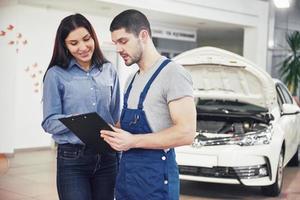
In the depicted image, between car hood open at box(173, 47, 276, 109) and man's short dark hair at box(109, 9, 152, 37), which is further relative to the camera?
car hood open at box(173, 47, 276, 109)

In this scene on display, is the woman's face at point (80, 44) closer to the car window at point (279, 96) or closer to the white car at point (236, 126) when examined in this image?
the white car at point (236, 126)

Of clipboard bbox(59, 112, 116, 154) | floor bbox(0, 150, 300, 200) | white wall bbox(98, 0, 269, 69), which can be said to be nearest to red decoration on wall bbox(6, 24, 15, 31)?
white wall bbox(98, 0, 269, 69)

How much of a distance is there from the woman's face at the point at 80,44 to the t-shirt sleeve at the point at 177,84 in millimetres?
551

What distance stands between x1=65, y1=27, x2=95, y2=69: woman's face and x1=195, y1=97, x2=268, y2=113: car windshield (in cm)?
334

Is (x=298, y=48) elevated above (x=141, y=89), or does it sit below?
above

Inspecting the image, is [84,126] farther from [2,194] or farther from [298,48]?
[298,48]

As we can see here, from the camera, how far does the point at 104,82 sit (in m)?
2.35

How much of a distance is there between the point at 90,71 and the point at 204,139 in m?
2.83

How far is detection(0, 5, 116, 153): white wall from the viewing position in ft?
24.3

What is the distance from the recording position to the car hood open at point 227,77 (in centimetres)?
519

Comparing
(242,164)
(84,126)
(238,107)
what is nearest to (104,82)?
(84,126)

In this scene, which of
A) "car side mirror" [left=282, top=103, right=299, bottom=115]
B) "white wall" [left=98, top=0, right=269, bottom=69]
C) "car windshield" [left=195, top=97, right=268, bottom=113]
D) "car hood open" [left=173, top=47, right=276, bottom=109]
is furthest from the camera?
"white wall" [left=98, top=0, right=269, bottom=69]

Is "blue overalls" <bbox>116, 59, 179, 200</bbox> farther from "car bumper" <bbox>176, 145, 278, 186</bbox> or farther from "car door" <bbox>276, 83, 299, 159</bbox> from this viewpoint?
"car door" <bbox>276, 83, 299, 159</bbox>

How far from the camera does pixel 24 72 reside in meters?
7.96
